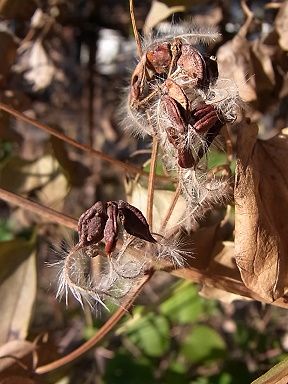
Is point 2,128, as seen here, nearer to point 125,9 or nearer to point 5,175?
point 5,175

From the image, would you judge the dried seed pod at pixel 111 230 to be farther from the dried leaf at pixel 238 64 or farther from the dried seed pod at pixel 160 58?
the dried leaf at pixel 238 64

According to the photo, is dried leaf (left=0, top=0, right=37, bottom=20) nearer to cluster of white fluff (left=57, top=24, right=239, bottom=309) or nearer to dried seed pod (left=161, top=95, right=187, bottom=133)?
cluster of white fluff (left=57, top=24, right=239, bottom=309)

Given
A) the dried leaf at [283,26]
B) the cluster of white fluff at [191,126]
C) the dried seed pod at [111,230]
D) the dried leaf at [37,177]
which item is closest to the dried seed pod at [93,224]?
the dried seed pod at [111,230]

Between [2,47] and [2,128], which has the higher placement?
[2,47]

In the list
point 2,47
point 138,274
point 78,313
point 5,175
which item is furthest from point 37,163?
point 138,274

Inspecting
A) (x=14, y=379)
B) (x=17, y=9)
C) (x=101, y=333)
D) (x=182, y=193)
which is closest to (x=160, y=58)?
(x=182, y=193)

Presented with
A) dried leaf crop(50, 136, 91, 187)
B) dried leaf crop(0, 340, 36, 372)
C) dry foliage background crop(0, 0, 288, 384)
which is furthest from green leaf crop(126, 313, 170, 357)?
dried leaf crop(0, 340, 36, 372)
